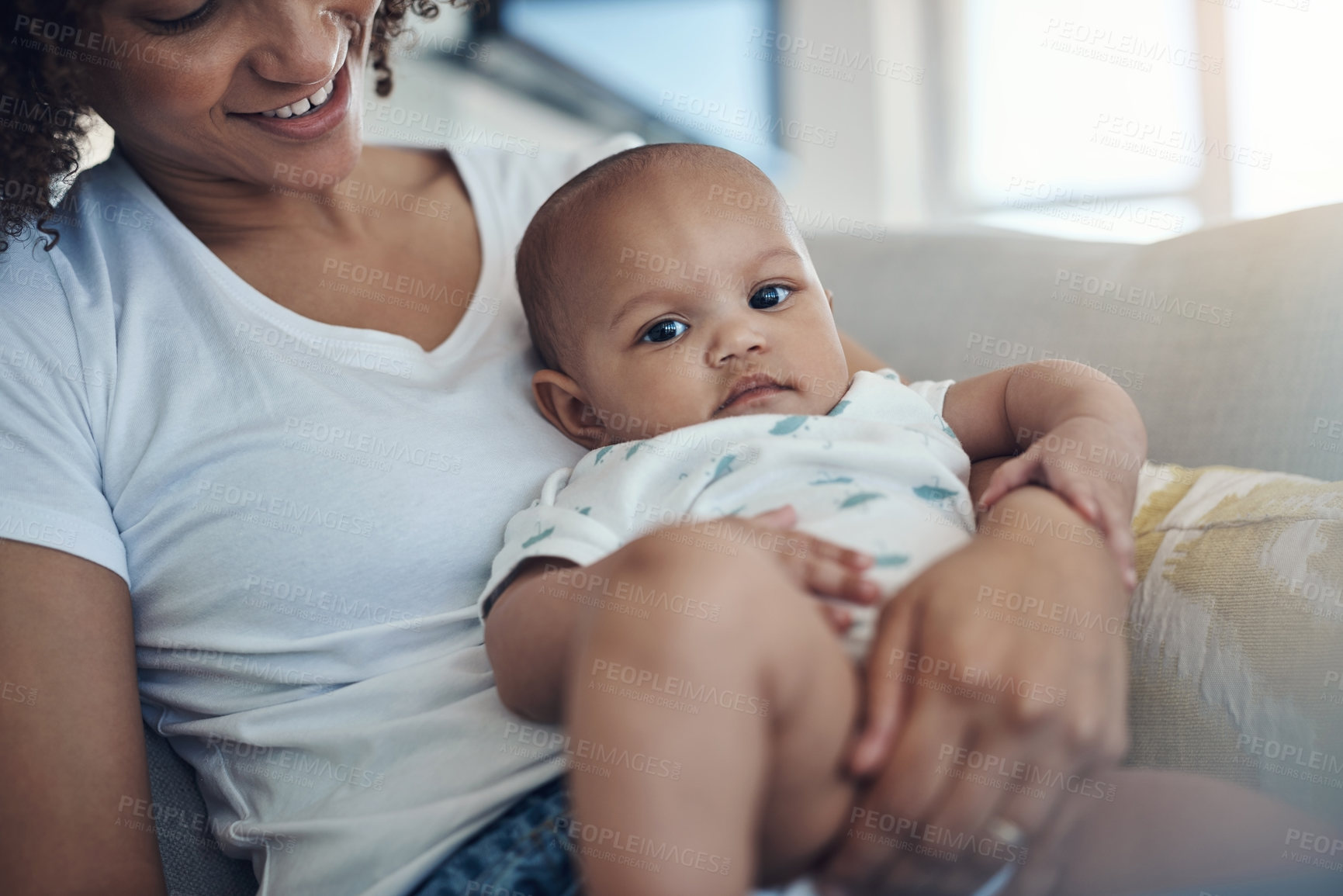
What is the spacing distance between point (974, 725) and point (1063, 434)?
340mm

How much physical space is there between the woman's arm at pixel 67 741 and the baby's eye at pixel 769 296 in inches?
25.4

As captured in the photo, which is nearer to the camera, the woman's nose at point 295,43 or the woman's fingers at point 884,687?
the woman's fingers at point 884,687

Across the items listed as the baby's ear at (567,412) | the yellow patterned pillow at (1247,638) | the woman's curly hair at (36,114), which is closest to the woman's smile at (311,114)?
the woman's curly hair at (36,114)

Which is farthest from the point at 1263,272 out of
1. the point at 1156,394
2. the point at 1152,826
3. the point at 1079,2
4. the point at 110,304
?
the point at 1079,2

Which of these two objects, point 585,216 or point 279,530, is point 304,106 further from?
point 279,530

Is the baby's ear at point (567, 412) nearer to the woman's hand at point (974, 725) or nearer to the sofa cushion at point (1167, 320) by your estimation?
the woman's hand at point (974, 725)

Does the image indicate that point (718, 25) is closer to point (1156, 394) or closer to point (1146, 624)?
point (1156, 394)

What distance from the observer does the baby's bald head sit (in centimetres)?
99

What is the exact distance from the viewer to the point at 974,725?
0.61 meters

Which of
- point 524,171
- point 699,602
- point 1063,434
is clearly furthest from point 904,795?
point 524,171

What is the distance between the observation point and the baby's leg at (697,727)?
20.6 inches

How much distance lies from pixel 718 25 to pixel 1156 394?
3533mm

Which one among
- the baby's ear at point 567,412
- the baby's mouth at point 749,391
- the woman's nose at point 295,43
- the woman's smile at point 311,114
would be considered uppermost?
the woman's nose at point 295,43

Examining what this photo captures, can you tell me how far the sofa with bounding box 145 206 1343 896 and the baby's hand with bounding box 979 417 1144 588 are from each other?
0.21m
